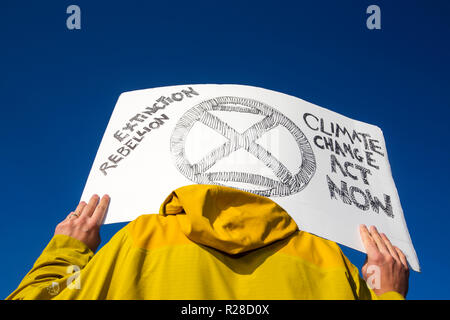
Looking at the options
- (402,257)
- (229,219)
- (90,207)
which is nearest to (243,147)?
(229,219)

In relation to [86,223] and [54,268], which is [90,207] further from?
[54,268]

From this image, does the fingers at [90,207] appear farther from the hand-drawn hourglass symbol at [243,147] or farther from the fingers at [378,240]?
the fingers at [378,240]

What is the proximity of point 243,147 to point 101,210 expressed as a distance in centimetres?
102

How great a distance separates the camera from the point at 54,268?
1742 mm

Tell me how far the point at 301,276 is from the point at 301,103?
169 centimetres

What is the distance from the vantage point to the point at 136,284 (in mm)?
1523

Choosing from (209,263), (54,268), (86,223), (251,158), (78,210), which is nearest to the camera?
(209,263)

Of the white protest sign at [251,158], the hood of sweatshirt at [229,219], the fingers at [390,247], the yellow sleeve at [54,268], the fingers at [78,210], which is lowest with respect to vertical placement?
the yellow sleeve at [54,268]

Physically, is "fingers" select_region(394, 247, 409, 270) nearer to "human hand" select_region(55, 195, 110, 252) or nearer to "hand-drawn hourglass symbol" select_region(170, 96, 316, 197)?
"hand-drawn hourglass symbol" select_region(170, 96, 316, 197)

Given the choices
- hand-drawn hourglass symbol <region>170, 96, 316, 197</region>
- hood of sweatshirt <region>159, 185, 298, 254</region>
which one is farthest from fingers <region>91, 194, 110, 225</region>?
hood of sweatshirt <region>159, 185, 298, 254</region>

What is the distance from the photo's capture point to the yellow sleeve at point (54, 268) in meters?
1.58

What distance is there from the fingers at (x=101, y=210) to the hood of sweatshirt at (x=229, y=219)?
30.2 inches

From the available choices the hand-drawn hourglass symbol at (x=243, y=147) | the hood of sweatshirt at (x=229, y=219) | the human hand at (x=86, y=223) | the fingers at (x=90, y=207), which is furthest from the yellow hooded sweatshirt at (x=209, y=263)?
the hand-drawn hourglass symbol at (x=243, y=147)
